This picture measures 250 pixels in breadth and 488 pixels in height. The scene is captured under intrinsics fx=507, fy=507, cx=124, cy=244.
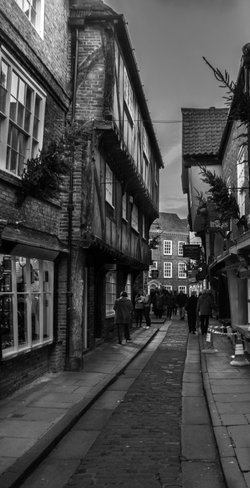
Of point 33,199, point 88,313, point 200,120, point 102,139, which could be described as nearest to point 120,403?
point 33,199

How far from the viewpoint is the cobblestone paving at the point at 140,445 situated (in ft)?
15.3

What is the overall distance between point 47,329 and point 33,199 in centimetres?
259

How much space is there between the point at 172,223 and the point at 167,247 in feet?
12.6

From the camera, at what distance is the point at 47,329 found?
9727 millimetres

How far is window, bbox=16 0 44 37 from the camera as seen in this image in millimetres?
8680

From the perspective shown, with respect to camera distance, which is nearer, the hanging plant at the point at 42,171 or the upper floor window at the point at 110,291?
the hanging plant at the point at 42,171

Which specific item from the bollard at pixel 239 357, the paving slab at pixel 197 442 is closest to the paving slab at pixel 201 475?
the paving slab at pixel 197 442

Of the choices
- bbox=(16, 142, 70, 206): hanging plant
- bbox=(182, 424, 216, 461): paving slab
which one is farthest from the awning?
bbox=(182, 424, 216, 461): paving slab

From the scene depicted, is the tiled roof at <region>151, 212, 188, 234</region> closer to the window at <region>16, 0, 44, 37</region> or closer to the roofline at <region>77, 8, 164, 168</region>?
the roofline at <region>77, 8, 164, 168</region>

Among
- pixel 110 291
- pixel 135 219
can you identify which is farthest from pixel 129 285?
pixel 110 291

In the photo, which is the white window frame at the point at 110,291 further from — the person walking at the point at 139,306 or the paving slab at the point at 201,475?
the paving slab at the point at 201,475

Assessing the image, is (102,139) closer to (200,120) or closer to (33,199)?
(33,199)

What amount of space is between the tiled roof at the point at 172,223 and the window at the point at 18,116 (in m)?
62.3

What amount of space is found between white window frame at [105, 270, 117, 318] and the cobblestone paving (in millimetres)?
6458
